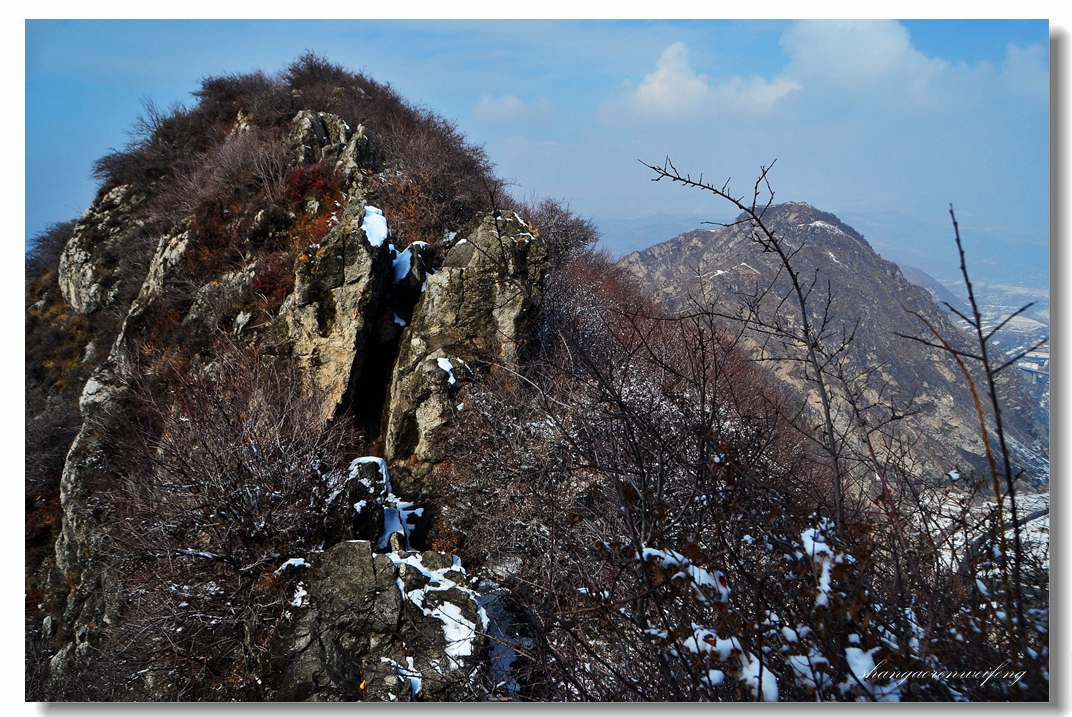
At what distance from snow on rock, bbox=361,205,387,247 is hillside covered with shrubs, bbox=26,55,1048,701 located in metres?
0.05

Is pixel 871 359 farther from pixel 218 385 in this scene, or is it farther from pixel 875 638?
pixel 218 385

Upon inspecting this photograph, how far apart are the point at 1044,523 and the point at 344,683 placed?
542 cm

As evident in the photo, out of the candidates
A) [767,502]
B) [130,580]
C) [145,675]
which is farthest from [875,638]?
[130,580]

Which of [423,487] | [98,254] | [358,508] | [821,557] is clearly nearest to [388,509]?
[358,508]

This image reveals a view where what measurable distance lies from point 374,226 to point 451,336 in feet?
7.80

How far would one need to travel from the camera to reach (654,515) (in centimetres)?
282

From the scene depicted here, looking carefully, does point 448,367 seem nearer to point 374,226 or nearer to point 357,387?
point 357,387

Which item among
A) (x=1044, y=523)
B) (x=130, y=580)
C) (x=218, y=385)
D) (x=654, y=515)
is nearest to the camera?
(x=654, y=515)

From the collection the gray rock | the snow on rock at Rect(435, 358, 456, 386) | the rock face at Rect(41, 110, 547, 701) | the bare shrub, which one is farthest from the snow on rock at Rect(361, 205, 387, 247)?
the gray rock

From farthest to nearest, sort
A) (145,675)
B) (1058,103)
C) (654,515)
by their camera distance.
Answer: (145,675) → (1058,103) → (654,515)

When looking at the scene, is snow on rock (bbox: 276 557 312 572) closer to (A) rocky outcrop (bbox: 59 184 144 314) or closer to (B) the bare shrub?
(B) the bare shrub
